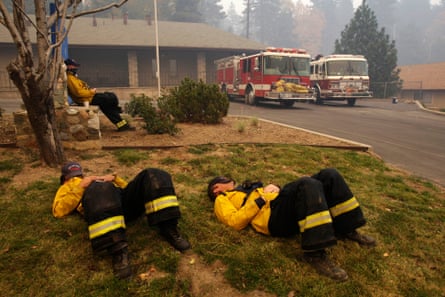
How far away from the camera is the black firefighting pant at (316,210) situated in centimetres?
288

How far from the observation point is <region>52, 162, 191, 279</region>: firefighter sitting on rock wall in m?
2.82

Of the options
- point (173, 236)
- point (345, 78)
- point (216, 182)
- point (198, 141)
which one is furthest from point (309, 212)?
point (345, 78)

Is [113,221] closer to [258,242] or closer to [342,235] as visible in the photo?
[258,242]

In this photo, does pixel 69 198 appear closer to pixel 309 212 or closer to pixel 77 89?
pixel 309 212

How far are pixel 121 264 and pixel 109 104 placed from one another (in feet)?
16.3

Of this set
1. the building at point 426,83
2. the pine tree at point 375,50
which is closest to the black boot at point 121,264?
the pine tree at point 375,50

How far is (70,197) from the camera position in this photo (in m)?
3.40

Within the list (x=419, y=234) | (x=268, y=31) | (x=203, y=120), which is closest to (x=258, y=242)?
(x=419, y=234)

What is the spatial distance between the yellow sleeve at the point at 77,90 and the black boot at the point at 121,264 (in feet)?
15.7

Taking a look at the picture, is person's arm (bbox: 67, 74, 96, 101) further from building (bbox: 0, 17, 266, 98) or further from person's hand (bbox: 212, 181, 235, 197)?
building (bbox: 0, 17, 266, 98)

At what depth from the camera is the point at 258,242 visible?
3.40 m

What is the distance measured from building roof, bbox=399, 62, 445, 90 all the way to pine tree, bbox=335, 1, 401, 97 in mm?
3717

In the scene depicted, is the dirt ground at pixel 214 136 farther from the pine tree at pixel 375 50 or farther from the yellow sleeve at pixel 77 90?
the pine tree at pixel 375 50

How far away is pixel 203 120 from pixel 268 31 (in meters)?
98.4
